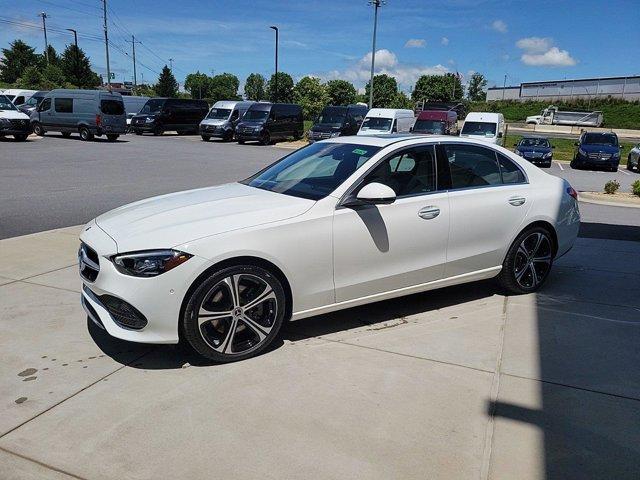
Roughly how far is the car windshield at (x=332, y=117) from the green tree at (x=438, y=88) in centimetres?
8313

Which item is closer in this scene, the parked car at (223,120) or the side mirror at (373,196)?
the side mirror at (373,196)

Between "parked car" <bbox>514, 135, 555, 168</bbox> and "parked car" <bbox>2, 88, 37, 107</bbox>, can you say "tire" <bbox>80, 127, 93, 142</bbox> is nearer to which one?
"parked car" <bbox>2, 88, 37, 107</bbox>

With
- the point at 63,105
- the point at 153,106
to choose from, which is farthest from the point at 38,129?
the point at 153,106

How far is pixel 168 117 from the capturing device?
3356cm

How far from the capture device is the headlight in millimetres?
3500

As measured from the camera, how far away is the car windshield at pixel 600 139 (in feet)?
79.3

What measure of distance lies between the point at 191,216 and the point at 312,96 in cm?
7073

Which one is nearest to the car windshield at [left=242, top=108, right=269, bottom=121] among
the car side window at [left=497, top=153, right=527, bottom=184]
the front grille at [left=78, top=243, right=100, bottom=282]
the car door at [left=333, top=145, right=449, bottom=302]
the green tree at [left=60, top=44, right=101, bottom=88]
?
the car side window at [left=497, top=153, right=527, bottom=184]

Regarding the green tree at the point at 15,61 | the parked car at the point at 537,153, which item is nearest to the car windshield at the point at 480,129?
the parked car at the point at 537,153

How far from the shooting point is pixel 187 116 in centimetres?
3475

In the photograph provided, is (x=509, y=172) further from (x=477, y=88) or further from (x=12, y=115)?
(x=477, y=88)

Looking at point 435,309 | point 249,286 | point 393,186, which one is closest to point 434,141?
point 393,186

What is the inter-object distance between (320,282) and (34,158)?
16315 millimetres

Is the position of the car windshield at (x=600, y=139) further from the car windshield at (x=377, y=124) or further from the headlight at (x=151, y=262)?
the headlight at (x=151, y=262)
